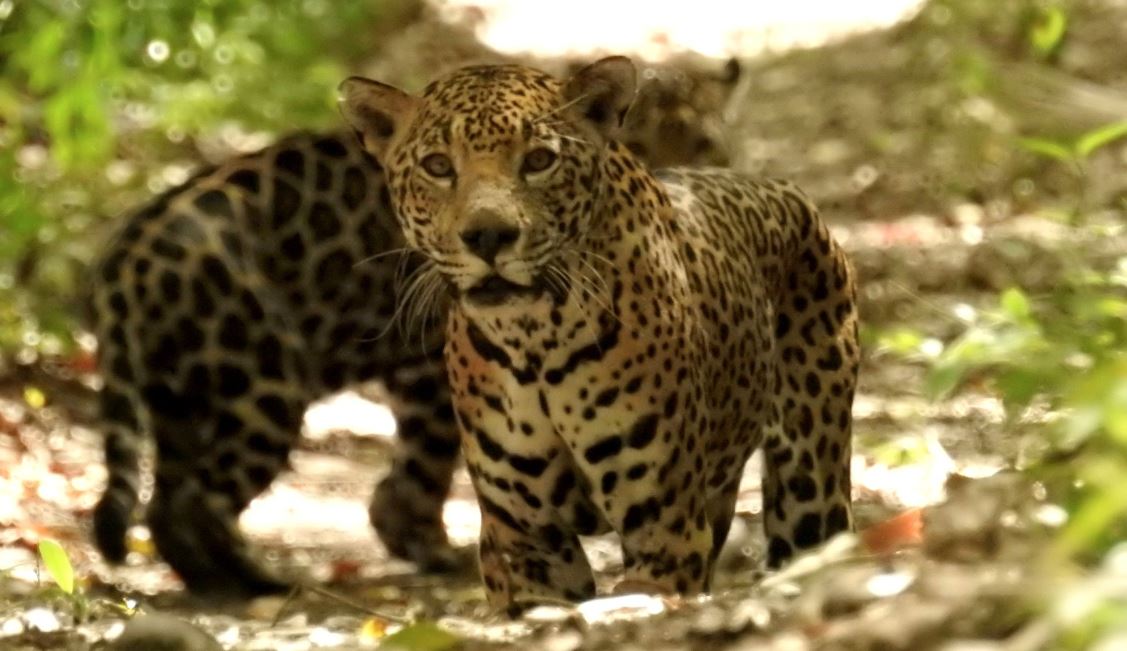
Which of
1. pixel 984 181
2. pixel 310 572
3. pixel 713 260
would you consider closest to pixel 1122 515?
pixel 713 260

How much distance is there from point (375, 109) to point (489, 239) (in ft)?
2.65

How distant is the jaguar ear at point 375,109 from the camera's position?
582 cm

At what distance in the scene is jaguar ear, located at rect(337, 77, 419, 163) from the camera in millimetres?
5824

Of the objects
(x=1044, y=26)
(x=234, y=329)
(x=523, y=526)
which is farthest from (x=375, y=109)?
(x=1044, y=26)

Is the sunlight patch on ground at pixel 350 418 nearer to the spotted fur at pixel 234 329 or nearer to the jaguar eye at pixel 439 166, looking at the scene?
the spotted fur at pixel 234 329

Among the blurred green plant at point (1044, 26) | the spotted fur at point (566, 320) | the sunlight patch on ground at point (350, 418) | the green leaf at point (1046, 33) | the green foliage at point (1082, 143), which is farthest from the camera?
the blurred green plant at point (1044, 26)

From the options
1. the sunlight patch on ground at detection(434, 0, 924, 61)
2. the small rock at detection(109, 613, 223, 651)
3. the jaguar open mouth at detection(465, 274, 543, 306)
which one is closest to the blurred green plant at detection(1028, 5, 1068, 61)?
the sunlight patch on ground at detection(434, 0, 924, 61)

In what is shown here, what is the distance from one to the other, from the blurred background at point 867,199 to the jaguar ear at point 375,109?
4.81ft

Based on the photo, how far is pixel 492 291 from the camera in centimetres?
537

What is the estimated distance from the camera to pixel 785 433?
6996 mm

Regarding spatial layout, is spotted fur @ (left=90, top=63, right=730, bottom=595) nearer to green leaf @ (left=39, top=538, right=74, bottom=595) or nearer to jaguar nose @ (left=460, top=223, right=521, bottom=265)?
green leaf @ (left=39, top=538, right=74, bottom=595)

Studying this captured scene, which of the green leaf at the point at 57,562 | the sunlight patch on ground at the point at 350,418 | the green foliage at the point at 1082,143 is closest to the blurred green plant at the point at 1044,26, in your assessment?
the sunlight patch on ground at the point at 350,418

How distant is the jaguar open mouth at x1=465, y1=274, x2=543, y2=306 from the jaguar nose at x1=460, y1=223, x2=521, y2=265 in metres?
0.09

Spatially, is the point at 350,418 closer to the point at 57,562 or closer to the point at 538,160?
the point at 57,562
